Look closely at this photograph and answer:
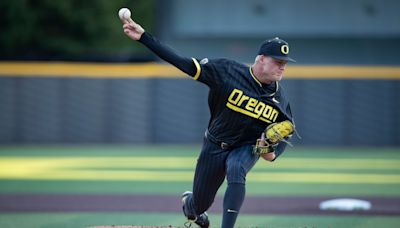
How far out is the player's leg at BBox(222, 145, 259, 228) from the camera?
7.14 metres

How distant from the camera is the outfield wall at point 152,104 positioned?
2036 centimetres

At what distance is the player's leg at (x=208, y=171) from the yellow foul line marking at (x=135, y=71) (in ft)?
42.6

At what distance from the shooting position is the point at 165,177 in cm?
1431

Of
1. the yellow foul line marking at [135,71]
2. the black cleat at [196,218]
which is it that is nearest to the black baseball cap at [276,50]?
the black cleat at [196,218]

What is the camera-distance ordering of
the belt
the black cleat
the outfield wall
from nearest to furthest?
1. the belt
2. the black cleat
3. the outfield wall

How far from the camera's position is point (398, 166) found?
54.1 ft

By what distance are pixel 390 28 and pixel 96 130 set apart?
815 cm

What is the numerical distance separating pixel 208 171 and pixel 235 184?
48 centimetres

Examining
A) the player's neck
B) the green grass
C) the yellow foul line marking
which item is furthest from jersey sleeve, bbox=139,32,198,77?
the yellow foul line marking

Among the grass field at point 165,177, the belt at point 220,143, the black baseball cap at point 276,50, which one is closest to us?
the black baseball cap at point 276,50

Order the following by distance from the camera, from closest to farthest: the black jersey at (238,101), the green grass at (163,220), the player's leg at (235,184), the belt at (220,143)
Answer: the player's leg at (235,184), the black jersey at (238,101), the belt at (220,143), the green grass at (163,220)

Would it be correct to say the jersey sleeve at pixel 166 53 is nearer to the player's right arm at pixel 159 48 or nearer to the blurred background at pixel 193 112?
the player's right arm at pixel 159 48

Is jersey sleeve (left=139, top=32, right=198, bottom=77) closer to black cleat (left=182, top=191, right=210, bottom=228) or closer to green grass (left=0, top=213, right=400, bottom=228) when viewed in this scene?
black cleat (left=182, top=191, right=210, bottom=228)

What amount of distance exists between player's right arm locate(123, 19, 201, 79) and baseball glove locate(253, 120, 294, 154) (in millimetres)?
755
